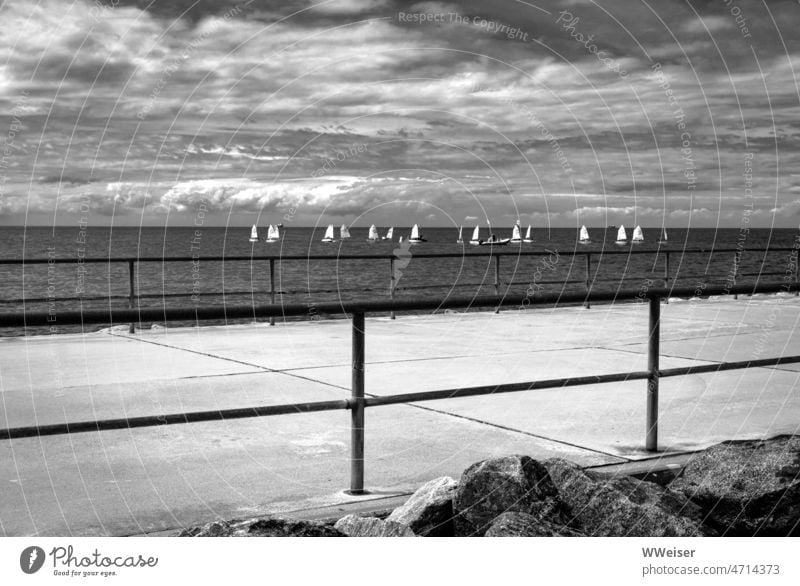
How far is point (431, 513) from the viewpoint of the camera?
13.3 feet

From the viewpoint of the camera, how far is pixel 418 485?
497cm

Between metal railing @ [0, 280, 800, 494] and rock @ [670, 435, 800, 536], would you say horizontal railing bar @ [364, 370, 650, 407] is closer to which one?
metal railing @ [0, 280, 800, 494]

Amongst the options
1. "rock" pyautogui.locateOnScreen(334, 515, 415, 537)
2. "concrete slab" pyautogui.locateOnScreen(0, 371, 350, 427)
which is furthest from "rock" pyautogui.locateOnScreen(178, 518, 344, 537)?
"concrete slab" pyautogui.locateOnScreen(0, 371, 350, 427)

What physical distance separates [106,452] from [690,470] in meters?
3.36

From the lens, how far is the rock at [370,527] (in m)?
3.65

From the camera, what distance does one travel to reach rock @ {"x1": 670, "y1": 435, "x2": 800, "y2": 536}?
13.7 feet

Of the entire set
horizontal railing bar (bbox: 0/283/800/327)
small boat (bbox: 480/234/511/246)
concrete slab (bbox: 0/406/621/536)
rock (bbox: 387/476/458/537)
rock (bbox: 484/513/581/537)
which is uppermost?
small boat (bbox: 480/234/511/246)

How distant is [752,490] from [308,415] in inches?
137

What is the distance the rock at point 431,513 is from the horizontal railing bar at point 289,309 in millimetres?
909

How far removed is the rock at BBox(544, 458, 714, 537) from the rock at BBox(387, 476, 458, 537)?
49 cm

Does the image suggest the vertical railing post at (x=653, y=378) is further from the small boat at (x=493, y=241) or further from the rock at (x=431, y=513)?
the small boat at (x=493, y=241)

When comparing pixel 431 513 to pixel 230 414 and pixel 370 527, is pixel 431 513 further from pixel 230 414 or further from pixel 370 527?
pixel 230 414

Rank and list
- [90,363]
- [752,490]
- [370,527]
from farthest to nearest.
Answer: [90,363] → [752,490] → [370,527]

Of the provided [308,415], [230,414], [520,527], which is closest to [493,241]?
[308,415]
